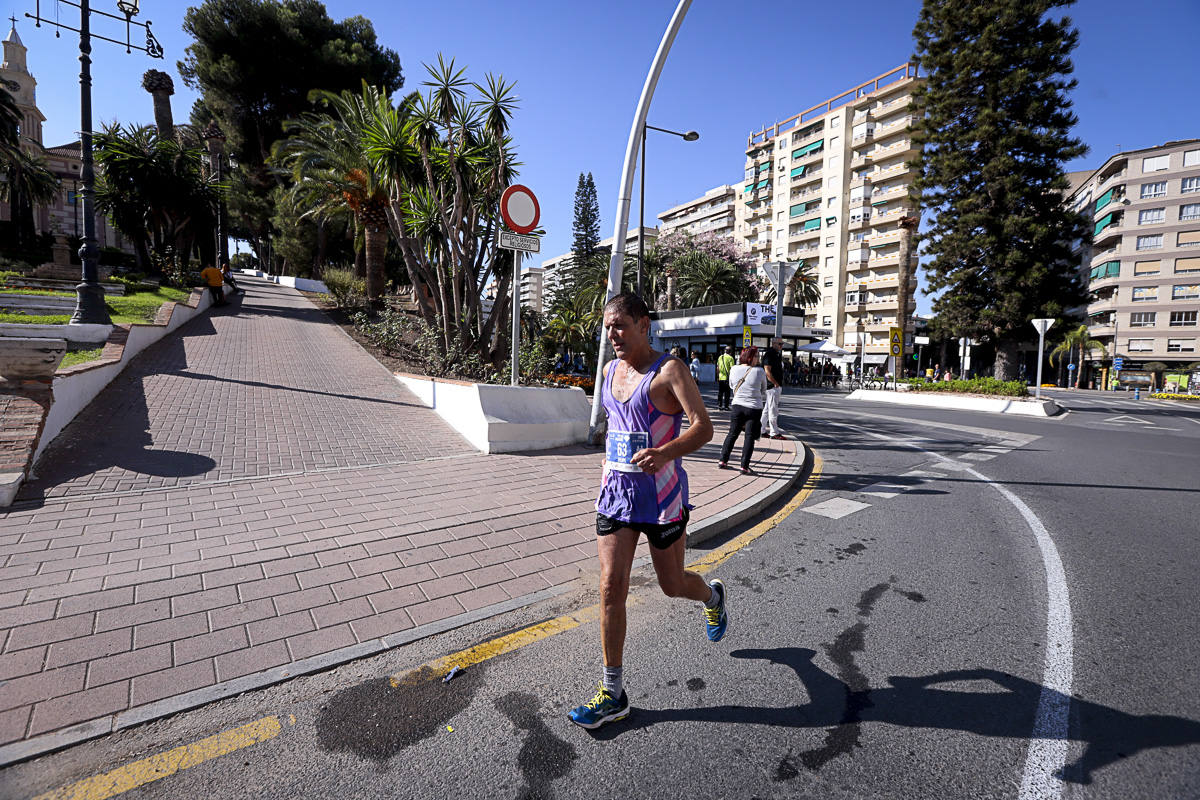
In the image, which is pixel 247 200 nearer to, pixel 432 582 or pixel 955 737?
pixel 432 582

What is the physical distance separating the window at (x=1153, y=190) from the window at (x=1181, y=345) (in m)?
12.2

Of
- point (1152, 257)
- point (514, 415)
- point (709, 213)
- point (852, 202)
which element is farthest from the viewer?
point (709, 213)

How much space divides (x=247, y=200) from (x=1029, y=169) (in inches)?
1809

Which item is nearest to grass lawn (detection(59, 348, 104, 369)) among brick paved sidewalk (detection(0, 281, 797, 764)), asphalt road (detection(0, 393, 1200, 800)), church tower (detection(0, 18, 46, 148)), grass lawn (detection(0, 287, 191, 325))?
brick paved sidewalk (detection(0, 281, 797, 764))

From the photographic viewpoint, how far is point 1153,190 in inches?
1839

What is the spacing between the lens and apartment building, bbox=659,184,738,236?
3039 inches

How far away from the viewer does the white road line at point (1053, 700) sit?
6.68 feet

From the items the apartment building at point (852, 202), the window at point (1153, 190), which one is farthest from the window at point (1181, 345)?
the apartment building at point (852, 202)

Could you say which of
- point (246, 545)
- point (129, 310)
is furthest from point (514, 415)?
point (129, 310)

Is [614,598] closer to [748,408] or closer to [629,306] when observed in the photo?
[629,306]

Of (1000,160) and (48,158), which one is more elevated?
(48,158)

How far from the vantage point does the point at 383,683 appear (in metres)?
2.58

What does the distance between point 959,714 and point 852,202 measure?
208 ft

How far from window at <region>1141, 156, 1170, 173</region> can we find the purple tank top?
66.8 metres
